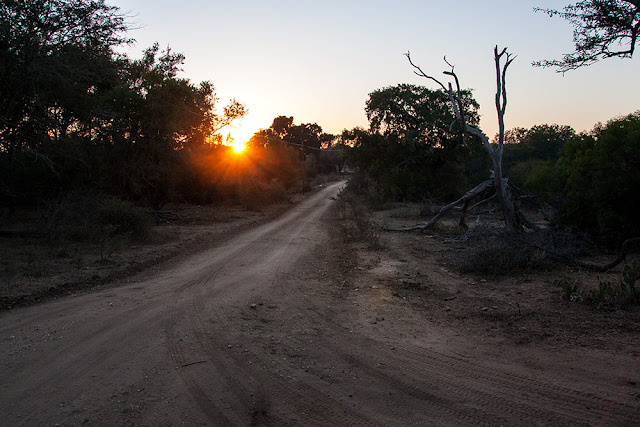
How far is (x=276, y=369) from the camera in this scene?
4336 millimetres

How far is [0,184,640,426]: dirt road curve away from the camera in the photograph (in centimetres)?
350

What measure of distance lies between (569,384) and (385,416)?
1818mm

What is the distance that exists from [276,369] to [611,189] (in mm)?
10375

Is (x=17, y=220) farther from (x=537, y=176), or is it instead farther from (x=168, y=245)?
(x=537, y=176)

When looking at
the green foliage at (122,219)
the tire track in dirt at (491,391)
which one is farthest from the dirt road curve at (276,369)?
the green foliage at (122,219)

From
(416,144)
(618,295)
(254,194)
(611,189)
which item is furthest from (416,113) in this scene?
(618,295)

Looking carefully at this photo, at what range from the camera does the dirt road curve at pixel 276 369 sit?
3504 millimetres

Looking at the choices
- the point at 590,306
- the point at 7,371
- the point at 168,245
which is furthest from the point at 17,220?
the point at 590,306

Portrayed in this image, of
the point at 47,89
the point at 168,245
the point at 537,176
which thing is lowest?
the point at 168,245

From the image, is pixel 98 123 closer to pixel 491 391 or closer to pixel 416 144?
pixel 491 391

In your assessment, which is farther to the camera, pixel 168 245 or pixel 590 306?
pixel 168 245

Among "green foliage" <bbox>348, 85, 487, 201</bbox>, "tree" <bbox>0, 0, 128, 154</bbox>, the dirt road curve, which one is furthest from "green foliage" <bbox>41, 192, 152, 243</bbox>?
"green foliage" <bbox>348, 85, 487, 201</bbox>

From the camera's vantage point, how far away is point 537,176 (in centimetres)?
2109

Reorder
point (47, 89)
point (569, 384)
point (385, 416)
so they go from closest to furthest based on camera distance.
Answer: point (385, 416), point (569, 384), point (47, 89)
